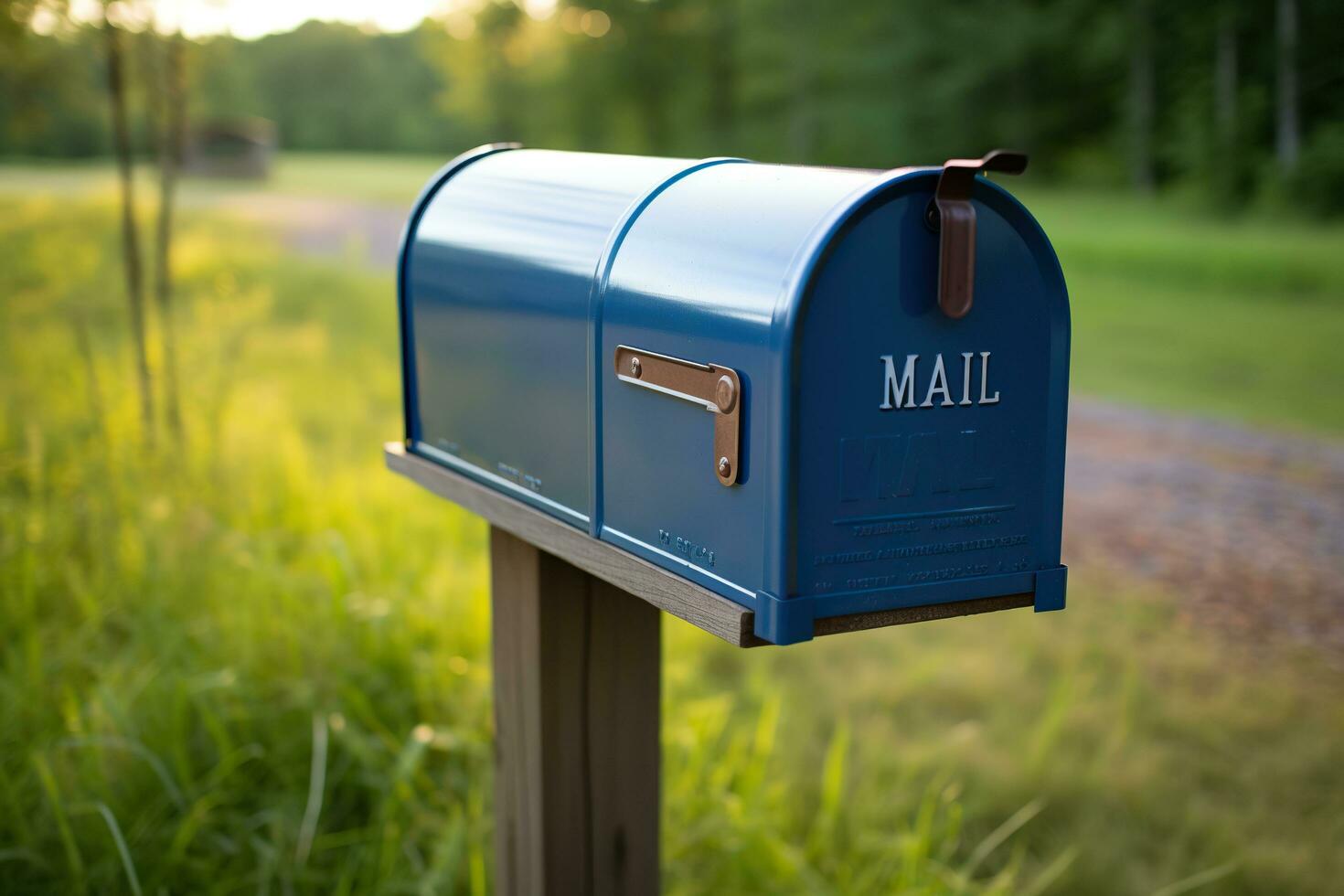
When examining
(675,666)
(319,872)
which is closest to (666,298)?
(319,872)

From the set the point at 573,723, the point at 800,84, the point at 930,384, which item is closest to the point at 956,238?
the point at 930,384

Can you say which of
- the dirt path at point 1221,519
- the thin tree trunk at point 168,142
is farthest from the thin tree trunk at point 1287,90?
the thin tree trunk at point 168,142

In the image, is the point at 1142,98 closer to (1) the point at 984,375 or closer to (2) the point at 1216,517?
(2) the point at 1216,517

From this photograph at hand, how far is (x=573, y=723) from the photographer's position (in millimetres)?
1658

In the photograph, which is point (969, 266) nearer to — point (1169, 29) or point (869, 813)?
point (869, 813)

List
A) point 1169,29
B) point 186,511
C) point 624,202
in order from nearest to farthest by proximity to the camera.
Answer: point 624,202
point 186,511
point 1169,29

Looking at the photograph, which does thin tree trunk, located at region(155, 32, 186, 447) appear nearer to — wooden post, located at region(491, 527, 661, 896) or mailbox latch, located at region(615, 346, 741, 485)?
wooden post, located at region(491, 527, 661, 896)

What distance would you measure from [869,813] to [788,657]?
1095mm

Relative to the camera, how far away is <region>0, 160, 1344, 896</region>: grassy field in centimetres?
229

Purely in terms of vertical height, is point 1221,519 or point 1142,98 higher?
point 1142,98

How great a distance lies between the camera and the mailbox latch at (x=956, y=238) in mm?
1065

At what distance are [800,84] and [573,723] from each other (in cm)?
1766

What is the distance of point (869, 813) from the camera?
2607 mm

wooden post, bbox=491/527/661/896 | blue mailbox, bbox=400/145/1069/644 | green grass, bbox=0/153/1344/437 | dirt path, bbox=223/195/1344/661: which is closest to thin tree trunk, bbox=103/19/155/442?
wooden post, bbox=491/527/661/896
